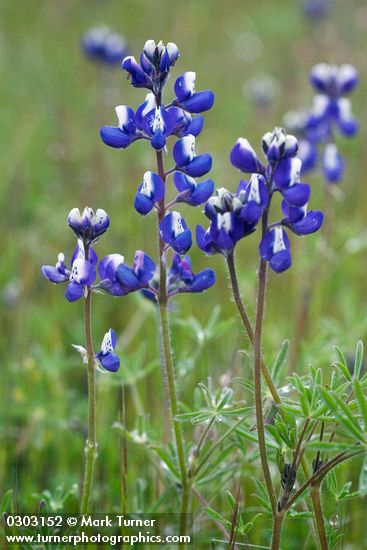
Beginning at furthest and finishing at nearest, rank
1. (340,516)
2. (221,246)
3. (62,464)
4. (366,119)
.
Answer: (366,119) → (62,464) → (340,516) → (221,246)

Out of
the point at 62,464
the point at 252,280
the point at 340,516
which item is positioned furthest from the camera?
the point at 252,280

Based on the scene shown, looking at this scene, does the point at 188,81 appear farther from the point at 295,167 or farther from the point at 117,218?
the point at 117,218

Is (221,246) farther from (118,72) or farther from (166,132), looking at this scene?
(118,72)

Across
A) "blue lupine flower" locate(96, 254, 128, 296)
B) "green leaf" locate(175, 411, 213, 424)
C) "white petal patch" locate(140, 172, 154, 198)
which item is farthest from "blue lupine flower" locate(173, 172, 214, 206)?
"green leaf" locate(175, 411, 213, 424)

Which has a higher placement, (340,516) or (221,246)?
(221,246)

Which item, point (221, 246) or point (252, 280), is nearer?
point (221, 246)

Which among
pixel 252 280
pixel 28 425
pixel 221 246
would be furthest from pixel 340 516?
pixel 252 280

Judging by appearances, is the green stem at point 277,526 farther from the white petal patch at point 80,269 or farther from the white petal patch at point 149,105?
the white petal patch at point 149,105
